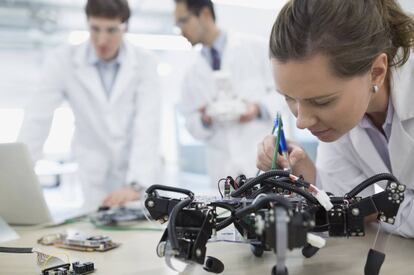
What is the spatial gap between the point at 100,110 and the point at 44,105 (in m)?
0.24

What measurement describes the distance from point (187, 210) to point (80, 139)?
4.63 ft

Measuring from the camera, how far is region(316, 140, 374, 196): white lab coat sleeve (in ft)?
3.42

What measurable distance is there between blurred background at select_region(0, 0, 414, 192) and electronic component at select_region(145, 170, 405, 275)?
3.67 metres

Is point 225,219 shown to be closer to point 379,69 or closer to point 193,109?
point 379,69

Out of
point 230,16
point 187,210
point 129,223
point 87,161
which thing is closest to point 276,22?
point 187,210

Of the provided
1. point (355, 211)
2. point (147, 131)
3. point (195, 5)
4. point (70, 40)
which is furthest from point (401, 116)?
point (70, 40)

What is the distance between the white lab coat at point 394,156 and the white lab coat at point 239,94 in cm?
99

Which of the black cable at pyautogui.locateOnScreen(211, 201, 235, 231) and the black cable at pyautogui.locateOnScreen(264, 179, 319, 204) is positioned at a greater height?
the black cable at pyautogui.locateOnScreen(264, 179, 319, 204)

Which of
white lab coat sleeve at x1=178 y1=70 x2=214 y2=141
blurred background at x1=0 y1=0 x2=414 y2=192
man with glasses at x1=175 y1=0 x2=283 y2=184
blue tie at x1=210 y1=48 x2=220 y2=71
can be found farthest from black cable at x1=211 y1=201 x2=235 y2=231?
blurred background at x1=0 y1=0 x2=414 y2=192

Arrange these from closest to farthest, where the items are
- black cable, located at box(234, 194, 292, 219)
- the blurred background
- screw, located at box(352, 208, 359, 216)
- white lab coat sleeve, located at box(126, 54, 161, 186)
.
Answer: black cable, located at box(234, 194, 292, 219)
screw, located at box(352, 208, 359, 216)
white lab coat sleeve, located at box(126, 54, 161, 186)
the blurred background

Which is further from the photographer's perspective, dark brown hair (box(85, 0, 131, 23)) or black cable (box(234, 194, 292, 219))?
dark brown hair (box(85, 0, 131, 23))

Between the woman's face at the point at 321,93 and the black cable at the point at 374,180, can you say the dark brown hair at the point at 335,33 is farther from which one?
the black cable at the point at 374,180

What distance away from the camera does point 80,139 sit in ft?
6.20

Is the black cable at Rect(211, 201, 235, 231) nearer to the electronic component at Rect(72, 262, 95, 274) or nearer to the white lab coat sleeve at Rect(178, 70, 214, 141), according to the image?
the electronic component at Rect(72, 262, 95, 274)
